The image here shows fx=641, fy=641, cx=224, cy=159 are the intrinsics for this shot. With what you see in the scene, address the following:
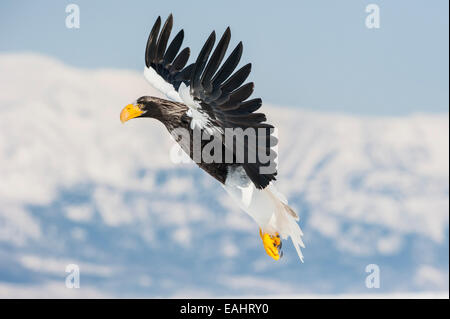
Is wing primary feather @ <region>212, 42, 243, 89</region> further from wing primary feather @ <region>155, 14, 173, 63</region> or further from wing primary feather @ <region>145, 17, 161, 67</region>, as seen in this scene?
wing primary feather @ <region>145, 17, 161, 67</region>

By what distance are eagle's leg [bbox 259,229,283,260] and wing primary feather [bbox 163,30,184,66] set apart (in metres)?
2.56

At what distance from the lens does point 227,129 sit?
22.4 ft

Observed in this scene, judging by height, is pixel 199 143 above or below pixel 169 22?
below

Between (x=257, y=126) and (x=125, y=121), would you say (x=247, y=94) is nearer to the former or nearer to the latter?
(x=257, y=126)

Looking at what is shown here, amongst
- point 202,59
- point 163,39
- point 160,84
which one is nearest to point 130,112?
point 160,84

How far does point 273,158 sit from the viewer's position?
716 centimetres

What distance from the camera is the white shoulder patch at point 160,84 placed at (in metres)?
8.05

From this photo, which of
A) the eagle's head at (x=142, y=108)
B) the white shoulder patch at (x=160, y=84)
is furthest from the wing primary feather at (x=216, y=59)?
the white shoulder patch at (x=160, y=84)

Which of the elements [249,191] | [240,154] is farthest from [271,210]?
[240,154]

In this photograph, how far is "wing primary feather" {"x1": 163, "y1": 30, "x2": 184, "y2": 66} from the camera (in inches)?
332

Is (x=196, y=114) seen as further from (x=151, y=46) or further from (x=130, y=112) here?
(x=151, y=46)

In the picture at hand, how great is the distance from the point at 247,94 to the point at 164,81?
1732mm

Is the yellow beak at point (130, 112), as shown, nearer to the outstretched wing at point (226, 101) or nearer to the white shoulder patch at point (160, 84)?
the white shoulder patch at point (160, 84)

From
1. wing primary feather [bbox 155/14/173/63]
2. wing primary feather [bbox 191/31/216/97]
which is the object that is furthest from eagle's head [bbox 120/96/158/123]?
wing primary feather [bbox 155/14/173/63]
